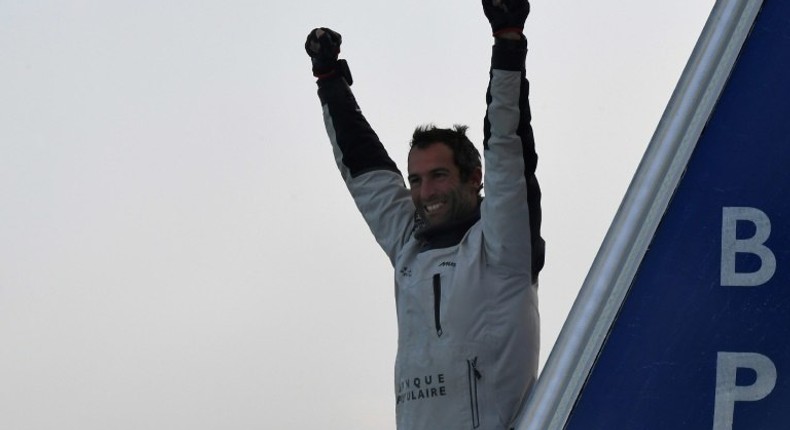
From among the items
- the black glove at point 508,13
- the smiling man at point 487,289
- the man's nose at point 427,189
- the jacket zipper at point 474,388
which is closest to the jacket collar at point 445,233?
the smiling man at point 487,289

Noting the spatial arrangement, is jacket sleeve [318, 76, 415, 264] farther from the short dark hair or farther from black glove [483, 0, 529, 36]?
black glove [483, 0, 529, 36]

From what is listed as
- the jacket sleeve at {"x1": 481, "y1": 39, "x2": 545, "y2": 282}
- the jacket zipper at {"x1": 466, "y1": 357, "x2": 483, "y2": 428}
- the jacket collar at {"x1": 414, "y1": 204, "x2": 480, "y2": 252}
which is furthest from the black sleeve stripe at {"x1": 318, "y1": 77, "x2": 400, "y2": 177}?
the jacket zipper at {"x1": 466, "y1": 357, "x2": 483, "y2": 428}

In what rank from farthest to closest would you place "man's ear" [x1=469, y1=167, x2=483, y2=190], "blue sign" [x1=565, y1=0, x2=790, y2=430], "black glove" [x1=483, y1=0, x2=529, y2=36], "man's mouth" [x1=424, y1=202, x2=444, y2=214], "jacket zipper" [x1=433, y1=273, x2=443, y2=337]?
1. "man's ear" [x1=469, y1=167, x2=483, y2=190]
2. "man's mouth" [x1=424, y1=202, x2=444, y2=214]
3. "jacket zipper" [x1=433, y1=273, x2=443, y2=337]
4. "black glove" [x1=483, y1=0, x2=529, y2=36]
5. "blue sign" [x1=565, y1=0, x2=790, y2=430]

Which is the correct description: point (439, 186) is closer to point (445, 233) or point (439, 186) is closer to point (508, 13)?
point (445, 233)

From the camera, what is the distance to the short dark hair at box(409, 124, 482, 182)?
444 centimetres

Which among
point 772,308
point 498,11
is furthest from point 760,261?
point 498,11

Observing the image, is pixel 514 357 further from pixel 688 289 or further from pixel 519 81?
pixel 688 289

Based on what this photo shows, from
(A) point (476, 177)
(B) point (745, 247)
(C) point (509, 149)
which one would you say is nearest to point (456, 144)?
(A) point (476, 177)

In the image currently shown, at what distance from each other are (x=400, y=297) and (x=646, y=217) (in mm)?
2549

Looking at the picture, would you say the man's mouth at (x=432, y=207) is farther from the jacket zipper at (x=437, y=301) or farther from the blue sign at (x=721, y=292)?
the blue sign at (x=721, y=292)

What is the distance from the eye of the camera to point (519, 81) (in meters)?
3.82

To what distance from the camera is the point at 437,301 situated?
399cm

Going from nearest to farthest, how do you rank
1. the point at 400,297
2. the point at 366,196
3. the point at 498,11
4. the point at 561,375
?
the point at 561,375, the point at 498,11, the point at 400,297, the point at 366,196

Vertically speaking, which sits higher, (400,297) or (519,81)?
(519,81)
